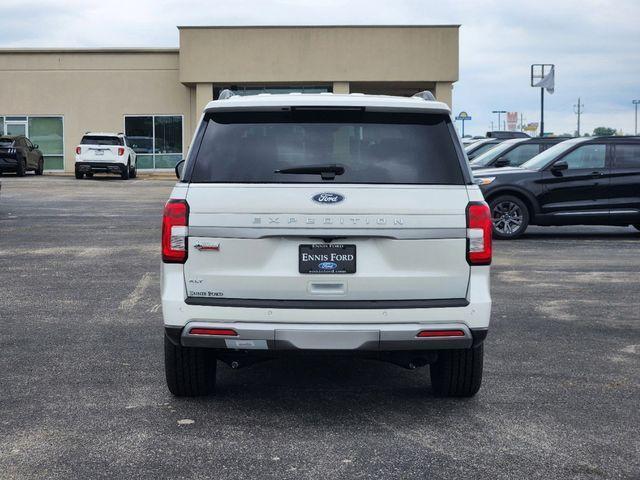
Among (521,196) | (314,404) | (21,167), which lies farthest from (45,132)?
(314,404)

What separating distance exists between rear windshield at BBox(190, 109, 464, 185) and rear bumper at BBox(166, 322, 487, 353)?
81cm

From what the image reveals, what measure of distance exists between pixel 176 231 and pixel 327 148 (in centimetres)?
97

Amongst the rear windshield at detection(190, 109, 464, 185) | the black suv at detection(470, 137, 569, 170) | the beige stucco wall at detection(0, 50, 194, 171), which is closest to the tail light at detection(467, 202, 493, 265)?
the rear windshield at detection(190, 109, 464, 185)

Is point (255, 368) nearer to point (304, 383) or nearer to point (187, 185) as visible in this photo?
point (304, 383)

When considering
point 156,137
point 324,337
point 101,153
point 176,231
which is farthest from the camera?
point 156,137

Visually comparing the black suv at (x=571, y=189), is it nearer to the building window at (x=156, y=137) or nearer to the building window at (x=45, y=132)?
the building window at (x=156, y=137)

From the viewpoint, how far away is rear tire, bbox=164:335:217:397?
6.03 meters

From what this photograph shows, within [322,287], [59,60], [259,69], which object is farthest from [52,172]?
[322,287]

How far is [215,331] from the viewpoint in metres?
5.58

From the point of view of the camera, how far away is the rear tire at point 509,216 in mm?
16484

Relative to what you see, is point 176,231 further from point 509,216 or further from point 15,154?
point 15,154

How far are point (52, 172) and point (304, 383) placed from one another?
42.1 metres

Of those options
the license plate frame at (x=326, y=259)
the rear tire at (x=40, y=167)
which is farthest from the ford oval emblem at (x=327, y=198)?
the rear tire at (x=40, y=167)

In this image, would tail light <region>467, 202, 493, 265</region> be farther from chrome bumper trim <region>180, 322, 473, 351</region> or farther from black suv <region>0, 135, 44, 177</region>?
black suv <region>0, 135, 44, 177</region>
